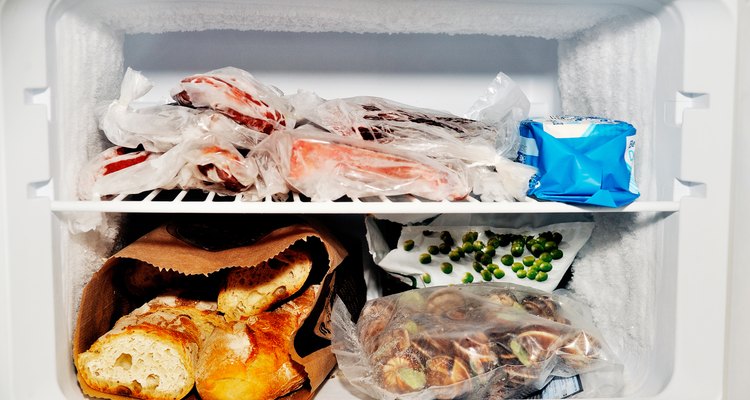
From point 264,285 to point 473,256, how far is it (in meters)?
0.37

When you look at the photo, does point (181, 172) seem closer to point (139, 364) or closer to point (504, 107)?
point (139, 364)

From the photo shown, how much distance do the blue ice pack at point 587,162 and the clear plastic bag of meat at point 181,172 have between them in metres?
0.42

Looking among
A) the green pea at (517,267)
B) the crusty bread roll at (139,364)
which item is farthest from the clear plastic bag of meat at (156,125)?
the green pea at (517,267)

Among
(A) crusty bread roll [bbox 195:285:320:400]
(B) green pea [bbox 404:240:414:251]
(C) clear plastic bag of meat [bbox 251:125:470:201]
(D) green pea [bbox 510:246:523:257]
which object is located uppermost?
(C) clear plastic bag of meat [bbox 251:125:470:201]

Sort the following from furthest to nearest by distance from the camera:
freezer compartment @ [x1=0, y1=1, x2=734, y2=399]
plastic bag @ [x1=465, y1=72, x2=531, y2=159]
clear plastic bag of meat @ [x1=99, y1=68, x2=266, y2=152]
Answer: plastic bag @ [x1=465, y1=72, x2=531, y2=159], clear plastic bag of meat @ [x1=99, y1=68, x2=266, y2=152], freezer compartment @ [x1=0, y1=1, x2=734, y2=399]

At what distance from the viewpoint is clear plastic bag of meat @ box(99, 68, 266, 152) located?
101cm

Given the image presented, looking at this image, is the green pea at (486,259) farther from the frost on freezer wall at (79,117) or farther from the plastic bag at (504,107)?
the frost on freezer wall at (79,117)

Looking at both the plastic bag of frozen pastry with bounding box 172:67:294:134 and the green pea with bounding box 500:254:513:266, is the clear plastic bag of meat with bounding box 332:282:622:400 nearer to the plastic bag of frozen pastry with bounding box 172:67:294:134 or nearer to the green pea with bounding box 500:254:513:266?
the green pea with bounding box 500:254:513:266

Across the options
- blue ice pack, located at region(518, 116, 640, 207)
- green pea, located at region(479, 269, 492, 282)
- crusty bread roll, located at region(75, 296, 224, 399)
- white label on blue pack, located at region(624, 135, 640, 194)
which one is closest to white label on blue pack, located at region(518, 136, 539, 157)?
blue ice pack, located at region(518, 116, 640, 207)

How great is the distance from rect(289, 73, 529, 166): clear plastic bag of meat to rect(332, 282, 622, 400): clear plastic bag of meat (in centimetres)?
23

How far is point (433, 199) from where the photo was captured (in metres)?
1.00

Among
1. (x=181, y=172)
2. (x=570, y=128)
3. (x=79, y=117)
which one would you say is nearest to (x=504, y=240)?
(x=570, y=128)

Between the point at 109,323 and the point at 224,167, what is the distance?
34 cm

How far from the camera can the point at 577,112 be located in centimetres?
126
